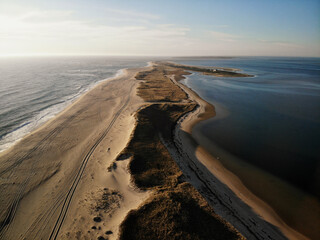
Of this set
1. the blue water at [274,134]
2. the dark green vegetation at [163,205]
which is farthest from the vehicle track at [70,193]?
the blue water at [274,134]

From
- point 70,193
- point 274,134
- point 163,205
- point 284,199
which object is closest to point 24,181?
point 70,193

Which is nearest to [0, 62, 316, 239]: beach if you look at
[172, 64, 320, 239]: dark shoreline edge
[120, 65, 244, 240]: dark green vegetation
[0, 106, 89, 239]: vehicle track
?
[0, 106, 89, 239]: vehicle track

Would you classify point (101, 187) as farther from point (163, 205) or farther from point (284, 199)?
point (284, 199)

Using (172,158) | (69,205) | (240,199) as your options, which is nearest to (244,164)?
(240,199)

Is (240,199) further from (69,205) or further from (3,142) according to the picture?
(3,142)

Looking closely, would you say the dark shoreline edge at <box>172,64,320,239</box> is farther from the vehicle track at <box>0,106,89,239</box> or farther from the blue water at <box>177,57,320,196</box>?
the vehicle track at <box>0,106,89,239</box>
